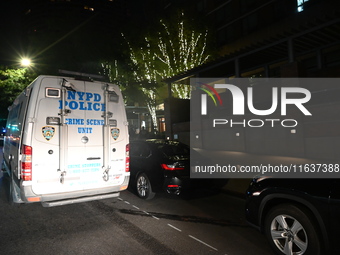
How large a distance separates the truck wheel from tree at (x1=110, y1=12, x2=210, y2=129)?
16374 mm

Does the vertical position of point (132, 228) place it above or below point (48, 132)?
below

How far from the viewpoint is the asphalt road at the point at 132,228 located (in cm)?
360

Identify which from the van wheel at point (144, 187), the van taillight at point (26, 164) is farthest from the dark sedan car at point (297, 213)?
the van taillight at point (26, 164)

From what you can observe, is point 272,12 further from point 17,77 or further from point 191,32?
point 17,77

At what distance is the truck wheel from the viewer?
115 inches

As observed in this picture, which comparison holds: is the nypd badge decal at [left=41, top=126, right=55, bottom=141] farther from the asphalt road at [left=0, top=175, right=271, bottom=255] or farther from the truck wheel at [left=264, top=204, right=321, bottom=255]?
the truck wheel at [left=264, top=204, right=321, bottom=255]

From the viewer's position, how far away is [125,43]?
2000cm

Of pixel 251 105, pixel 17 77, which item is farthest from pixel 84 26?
pixel 251 105

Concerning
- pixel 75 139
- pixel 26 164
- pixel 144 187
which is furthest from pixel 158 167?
pixel 26 164

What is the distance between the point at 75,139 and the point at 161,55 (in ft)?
51.8

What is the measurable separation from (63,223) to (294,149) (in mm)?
10170

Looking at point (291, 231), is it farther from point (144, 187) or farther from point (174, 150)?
point (144, 187)

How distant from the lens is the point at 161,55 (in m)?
19.5

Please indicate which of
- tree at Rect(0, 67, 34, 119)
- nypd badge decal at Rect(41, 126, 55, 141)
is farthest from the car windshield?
tree at Rect(0, 67, 34, 119)
